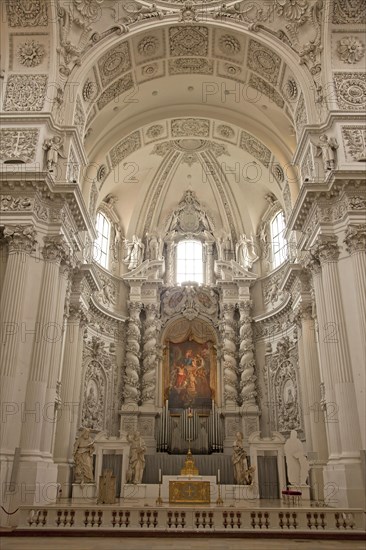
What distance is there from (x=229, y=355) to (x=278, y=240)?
643cm

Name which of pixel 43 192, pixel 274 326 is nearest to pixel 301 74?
pixel 43 192

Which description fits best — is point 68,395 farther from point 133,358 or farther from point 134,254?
point 134,254

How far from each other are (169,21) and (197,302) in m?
13.5

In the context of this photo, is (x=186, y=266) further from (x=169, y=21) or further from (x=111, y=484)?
(x=111, y=484)

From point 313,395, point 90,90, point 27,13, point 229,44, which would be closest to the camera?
point 27,13

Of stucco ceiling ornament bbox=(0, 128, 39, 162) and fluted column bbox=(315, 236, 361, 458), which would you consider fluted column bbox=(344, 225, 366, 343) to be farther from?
stucco ceiling ornament bbox=(0, 128, 39, 162)

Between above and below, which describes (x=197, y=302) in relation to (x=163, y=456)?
above

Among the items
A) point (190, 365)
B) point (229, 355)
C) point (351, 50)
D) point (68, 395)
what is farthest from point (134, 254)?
point (351, 50)

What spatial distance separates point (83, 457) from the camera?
17109 mm

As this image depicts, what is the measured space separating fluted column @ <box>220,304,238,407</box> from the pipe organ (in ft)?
3.42

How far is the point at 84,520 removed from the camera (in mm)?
10805

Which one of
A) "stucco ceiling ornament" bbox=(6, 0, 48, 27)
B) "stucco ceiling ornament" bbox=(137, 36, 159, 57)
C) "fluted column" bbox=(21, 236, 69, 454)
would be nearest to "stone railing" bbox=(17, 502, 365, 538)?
"fluted column" bbox=(21, 236, 69, 454)

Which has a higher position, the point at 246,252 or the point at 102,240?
the point at 102,240

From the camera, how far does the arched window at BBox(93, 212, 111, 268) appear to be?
2538 cm
